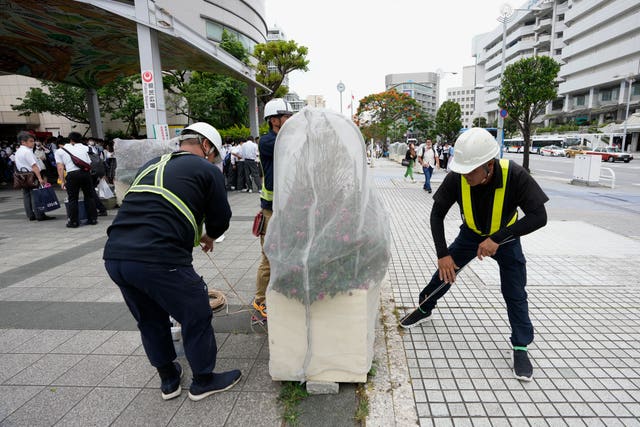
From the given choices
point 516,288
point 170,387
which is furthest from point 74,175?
point 516,288

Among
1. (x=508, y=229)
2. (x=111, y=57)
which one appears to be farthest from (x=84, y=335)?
(x=111, y=57)

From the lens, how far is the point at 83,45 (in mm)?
10805

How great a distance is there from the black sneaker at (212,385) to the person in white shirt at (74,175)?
20.9ft

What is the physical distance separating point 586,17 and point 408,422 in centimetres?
6223

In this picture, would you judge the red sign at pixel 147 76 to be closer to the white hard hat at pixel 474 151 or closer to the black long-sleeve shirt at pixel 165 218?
the black long-sleeve shirt at pixel 165 218

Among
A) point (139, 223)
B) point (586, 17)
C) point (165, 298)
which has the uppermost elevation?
point (586, 17)

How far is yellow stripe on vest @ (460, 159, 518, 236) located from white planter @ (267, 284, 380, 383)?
883mm

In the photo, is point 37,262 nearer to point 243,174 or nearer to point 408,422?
point 408,422

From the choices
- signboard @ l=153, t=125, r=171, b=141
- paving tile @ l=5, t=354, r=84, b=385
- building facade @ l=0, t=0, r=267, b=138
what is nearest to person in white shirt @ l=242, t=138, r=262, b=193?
signboard @ l=153, t=125, r=171, b=141

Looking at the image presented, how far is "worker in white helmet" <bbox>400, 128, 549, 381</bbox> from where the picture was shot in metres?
2.29

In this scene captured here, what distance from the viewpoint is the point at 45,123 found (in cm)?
2841

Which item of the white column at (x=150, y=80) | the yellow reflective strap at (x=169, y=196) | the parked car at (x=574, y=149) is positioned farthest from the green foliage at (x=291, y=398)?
the parked car at (x=574, y=149)

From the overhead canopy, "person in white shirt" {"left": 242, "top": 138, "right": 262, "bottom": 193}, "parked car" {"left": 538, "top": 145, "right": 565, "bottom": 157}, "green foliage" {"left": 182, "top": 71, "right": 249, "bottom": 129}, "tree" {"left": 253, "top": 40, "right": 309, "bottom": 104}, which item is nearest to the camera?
the overhead canopy

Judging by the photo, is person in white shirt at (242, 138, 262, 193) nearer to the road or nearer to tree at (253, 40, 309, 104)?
the road
